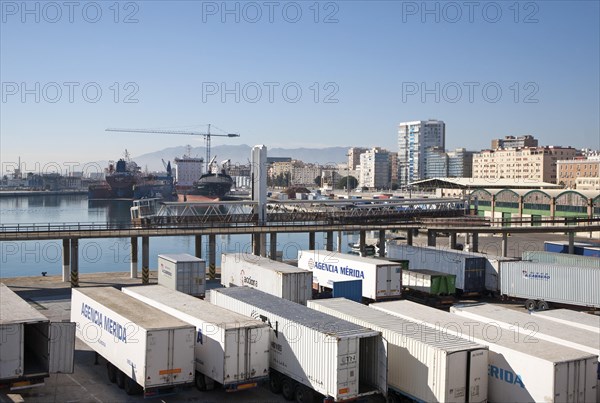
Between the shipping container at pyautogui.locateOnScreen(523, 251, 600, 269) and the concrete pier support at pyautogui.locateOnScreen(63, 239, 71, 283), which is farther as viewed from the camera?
the concrete pier support at pyautogui.locateOnScreen(63, 239, 71, 283)

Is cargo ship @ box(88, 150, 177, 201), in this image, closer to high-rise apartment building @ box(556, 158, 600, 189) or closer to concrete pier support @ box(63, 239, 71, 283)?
high-rise apartment building @ box(556, 158, 600, 189)

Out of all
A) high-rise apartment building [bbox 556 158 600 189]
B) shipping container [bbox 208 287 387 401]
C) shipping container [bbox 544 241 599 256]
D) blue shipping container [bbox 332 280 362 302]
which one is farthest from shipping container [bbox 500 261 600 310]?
high-rise apartment building [bbox 556 158 600 189]

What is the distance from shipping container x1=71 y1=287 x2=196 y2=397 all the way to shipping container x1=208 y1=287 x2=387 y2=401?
2.47m

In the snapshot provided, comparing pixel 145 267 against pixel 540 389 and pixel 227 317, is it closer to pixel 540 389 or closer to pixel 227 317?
pixel 227 317

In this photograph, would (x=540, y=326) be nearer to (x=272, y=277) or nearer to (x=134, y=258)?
(x=272, y=277)

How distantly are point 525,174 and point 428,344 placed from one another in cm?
15806

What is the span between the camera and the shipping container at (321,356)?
15797 mm

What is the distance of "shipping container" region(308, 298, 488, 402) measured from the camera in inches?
606

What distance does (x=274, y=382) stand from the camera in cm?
1825

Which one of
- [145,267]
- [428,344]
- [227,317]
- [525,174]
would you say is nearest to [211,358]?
[227,317]

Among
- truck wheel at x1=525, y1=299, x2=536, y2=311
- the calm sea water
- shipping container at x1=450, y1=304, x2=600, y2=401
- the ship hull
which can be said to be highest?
the ship hull

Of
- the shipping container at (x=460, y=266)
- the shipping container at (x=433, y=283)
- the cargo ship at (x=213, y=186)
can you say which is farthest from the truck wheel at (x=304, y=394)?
the cargo ship at (x=213, y=186)

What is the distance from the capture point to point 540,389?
49.4 feet

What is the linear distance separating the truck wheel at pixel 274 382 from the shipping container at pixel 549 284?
17310 mm
